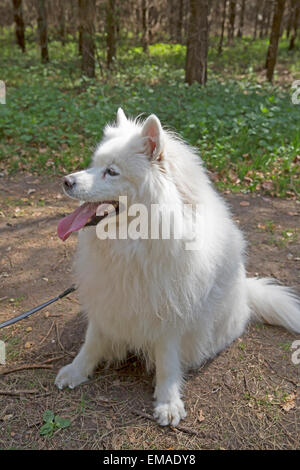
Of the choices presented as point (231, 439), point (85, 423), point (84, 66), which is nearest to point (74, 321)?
point (85, 423)

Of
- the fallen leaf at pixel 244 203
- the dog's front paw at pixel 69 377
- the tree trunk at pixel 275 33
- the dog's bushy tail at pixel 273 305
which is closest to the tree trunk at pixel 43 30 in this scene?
the tree trunk at pixel 275 33

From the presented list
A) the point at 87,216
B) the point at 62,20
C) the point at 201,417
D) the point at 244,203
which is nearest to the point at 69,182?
the point at 87,216

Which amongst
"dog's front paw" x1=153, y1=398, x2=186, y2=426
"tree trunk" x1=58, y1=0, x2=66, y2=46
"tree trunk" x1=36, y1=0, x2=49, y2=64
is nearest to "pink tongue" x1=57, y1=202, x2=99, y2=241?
"dog's front paw" x1=153, y1=398, x2=186, y2=426

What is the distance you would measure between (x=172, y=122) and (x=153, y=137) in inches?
188

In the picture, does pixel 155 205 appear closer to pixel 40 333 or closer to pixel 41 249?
pixel 40 333

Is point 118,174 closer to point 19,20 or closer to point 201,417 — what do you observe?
point 201,417

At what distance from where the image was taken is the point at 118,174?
204cm

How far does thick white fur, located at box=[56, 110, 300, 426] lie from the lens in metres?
2.01

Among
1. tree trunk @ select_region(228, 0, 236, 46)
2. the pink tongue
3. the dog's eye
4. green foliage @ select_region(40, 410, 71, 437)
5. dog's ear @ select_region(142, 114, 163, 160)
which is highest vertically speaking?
tree trunk @ select_region(228, 0, 236, 46)

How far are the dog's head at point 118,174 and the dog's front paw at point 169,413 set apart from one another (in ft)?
3.98

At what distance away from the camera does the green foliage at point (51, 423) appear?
217 centimetres

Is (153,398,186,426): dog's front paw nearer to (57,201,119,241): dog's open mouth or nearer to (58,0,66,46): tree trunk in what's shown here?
(57,201,119,241): dog's open mouth

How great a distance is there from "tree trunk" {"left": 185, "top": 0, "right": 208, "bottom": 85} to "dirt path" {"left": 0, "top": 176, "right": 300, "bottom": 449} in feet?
20.6

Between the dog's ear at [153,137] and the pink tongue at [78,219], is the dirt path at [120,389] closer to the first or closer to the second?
the pink tongue at [78,219]
